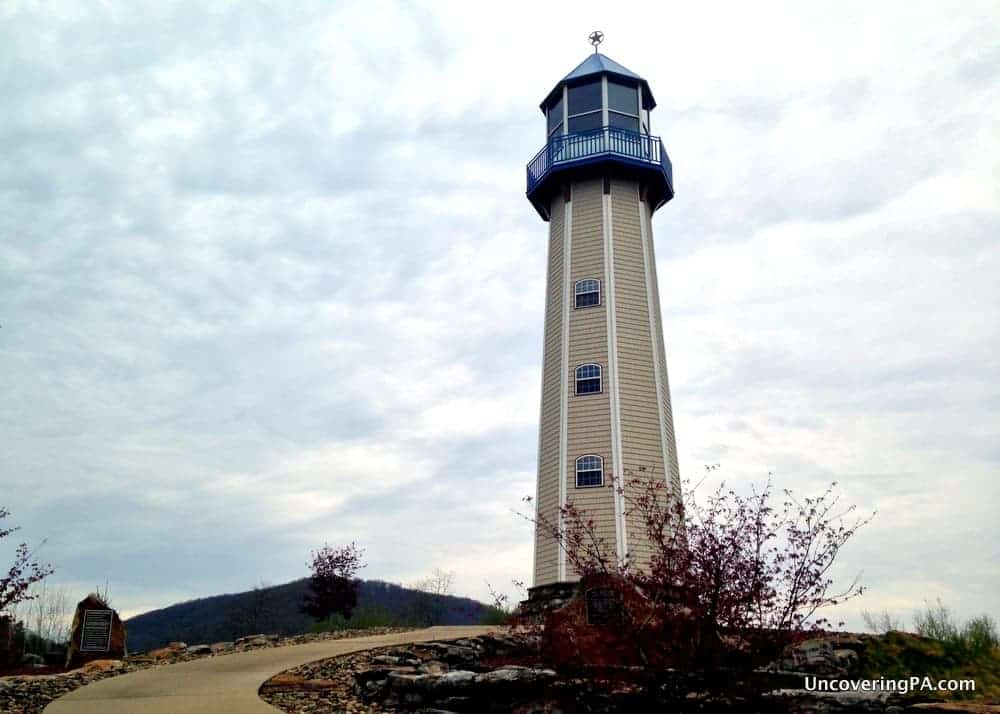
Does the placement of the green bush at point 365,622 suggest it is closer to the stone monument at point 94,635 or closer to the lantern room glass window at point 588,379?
the stone monument at point 94,635

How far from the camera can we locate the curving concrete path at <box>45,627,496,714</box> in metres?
12.0

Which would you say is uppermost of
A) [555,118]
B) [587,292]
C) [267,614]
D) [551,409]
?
[555,118]

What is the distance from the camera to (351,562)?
85.6 ft

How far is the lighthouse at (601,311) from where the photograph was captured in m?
23.6

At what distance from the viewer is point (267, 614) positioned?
41.2m

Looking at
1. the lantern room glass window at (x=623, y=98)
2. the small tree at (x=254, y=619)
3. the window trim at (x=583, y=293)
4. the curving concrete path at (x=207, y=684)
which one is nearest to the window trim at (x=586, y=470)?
the window trim at (x=583, y=293)

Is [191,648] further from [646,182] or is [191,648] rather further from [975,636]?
[646,182]

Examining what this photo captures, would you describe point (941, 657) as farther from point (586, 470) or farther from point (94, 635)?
point (94, 635)

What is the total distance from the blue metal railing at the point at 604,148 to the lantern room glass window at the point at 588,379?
6.26 meters

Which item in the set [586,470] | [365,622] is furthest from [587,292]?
[365,622]

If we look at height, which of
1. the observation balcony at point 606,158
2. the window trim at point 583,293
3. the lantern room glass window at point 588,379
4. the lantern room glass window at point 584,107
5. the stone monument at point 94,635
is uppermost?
the lantern room glass window at point 584,107

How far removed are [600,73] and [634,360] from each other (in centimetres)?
922

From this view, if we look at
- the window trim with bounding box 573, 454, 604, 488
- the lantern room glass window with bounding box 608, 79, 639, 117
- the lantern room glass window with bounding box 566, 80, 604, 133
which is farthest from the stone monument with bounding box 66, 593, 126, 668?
the lantern room glass window with bounding box 608, 79, 639, 117

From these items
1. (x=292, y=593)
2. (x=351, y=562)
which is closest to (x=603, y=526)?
(x=351, y=562)
